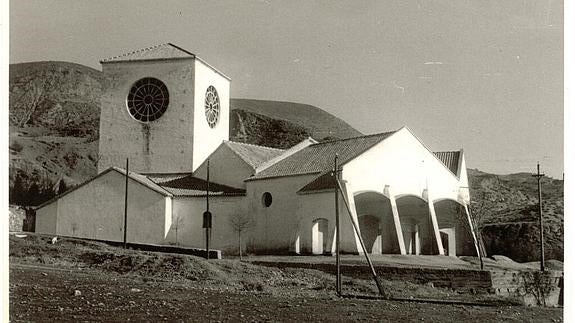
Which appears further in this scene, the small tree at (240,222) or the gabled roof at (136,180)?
the small tree at (240,222)

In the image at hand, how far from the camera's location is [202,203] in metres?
27.0

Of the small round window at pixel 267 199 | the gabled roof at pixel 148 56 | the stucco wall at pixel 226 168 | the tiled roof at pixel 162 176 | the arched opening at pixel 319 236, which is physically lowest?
the arched opening at pixel 319 236

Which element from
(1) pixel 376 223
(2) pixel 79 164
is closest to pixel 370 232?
(1) pixel 376 223

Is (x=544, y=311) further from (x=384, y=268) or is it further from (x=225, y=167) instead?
(x=225, y=167)

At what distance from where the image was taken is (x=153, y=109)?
25641 millimetres

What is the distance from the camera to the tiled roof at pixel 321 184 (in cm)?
2520

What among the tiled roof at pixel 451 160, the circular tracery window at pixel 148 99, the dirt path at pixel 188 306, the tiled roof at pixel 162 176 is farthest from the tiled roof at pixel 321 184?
the dirt path at pixel 188 306

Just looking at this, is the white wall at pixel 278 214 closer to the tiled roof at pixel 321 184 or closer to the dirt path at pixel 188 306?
the tiled roof at pixel 321 184

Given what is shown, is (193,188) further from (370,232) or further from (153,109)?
(370,232)

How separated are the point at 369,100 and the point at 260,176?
13225mm

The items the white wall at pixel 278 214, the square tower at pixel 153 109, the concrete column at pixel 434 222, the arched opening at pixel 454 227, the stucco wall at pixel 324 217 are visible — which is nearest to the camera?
the stucco wall at pixel 324 217

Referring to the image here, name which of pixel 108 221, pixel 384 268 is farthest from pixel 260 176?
pixel 384 268

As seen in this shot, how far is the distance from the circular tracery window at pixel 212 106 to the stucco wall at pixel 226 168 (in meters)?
1.10

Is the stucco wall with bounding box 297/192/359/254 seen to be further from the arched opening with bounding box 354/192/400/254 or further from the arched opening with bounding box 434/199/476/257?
the arched opening with bounding box 434/199/476/257
